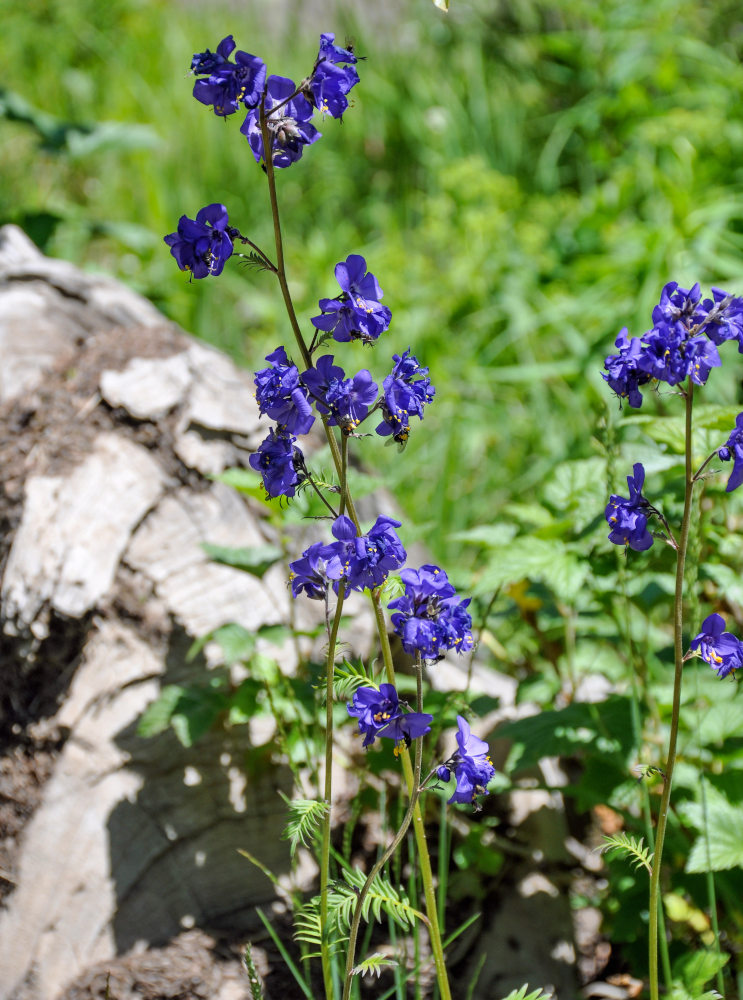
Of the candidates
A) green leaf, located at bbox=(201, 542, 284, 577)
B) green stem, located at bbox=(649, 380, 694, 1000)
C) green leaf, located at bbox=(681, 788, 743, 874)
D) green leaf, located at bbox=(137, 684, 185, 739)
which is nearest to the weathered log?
green leaf, located at bbox=(137, 684, 185, 739)

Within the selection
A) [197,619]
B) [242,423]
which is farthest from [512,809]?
[242,423]

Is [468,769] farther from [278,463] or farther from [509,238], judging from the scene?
[509,238]

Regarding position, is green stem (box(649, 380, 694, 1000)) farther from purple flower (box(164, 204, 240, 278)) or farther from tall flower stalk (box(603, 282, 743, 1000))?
purple flower (box(164, 204, 240, 278))

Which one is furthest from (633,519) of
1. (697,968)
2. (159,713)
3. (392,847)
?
(159,713)

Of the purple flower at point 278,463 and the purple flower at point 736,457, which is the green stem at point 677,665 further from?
the purple flower at point 278,463

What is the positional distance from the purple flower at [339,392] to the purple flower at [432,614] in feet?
0.67

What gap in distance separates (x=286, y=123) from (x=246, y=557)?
0.91 m

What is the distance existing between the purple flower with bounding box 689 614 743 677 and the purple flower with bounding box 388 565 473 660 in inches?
13.1

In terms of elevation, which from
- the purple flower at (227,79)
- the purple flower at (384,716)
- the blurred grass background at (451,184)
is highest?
the blurred grass background at (451,184)

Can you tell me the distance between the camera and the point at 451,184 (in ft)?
13.6

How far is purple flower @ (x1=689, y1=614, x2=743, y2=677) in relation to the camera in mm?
1135

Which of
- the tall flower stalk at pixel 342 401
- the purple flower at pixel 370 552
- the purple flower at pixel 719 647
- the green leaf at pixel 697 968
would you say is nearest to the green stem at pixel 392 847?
the tall flower stalk at pixel 342 401

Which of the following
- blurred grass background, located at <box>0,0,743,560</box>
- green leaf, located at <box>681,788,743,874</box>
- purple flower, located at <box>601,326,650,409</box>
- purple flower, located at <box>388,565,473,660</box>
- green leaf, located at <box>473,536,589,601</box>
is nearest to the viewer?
purple flower, located at <box>388,565,473,660</box>

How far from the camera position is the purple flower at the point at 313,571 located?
1.06 m
